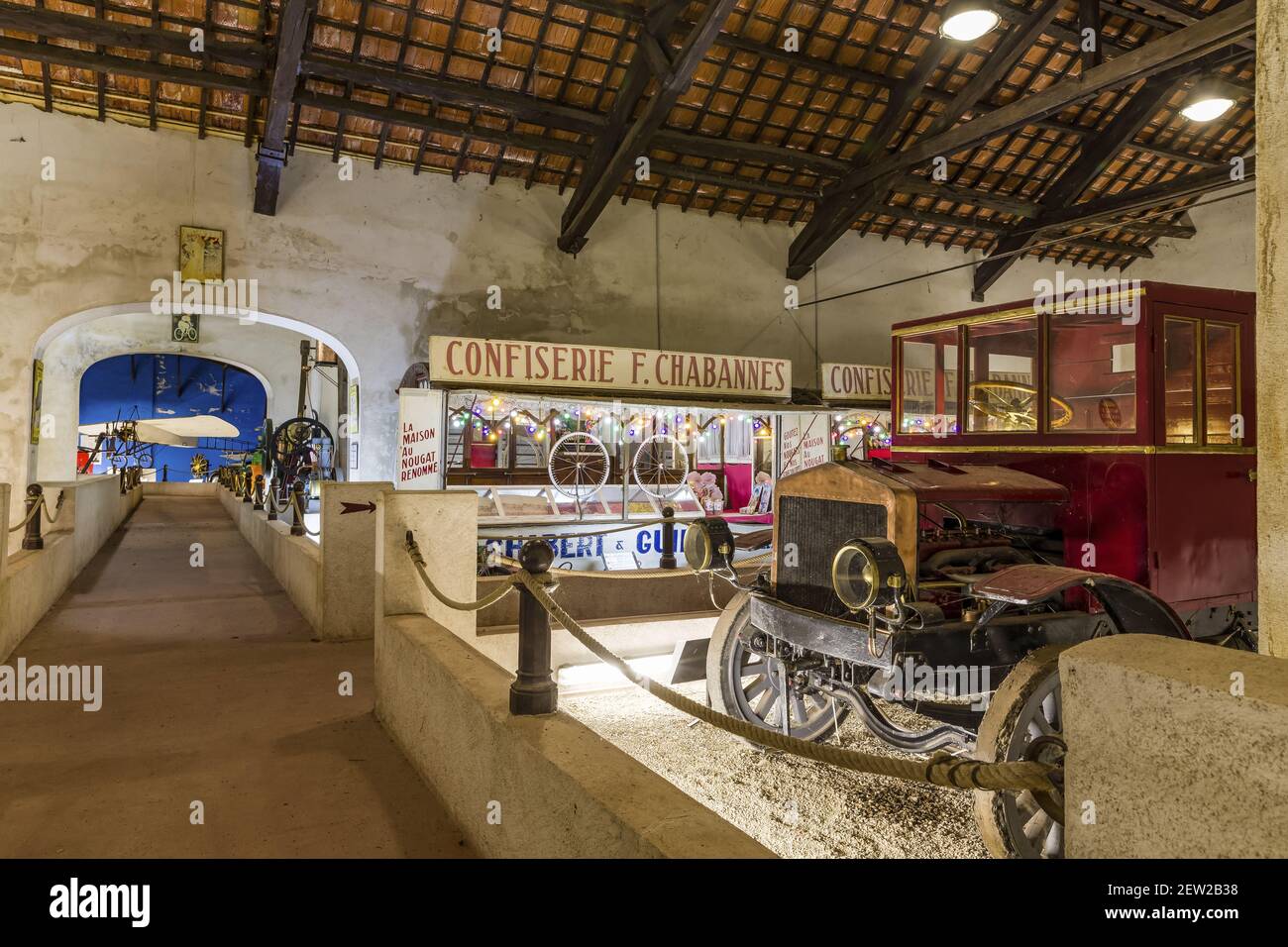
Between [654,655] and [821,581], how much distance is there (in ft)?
9.78

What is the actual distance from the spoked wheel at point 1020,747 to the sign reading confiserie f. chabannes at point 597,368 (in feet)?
26.9

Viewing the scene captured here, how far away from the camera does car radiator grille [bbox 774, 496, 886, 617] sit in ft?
13.2

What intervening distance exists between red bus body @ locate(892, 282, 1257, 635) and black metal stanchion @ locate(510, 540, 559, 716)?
3.21 metres

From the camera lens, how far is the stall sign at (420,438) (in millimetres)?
10102

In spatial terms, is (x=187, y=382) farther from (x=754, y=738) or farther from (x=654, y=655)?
(x=754, y=738)

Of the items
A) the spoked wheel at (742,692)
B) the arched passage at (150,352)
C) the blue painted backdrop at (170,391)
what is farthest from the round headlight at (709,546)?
the blue painted backdrop at (170,391)

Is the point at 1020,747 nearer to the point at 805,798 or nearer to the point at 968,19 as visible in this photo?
the point at 805,798

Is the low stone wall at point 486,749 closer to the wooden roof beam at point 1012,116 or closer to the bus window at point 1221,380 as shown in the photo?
the bus window at point 1221,380

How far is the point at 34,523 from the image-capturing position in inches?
263

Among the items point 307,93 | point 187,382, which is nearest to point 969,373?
point 307,93

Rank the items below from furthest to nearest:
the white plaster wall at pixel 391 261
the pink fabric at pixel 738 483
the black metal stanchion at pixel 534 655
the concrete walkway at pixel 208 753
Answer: the pink fabric at pixel 738 483, the white plaster wall at pixel 391 261, the concrete walkway at pixel 208 753, the black metal stanchion at pixel 534 655

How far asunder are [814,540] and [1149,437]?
1.87 m

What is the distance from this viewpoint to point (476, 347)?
1027 cm

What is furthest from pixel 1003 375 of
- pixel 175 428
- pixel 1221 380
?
pixel 175 428
